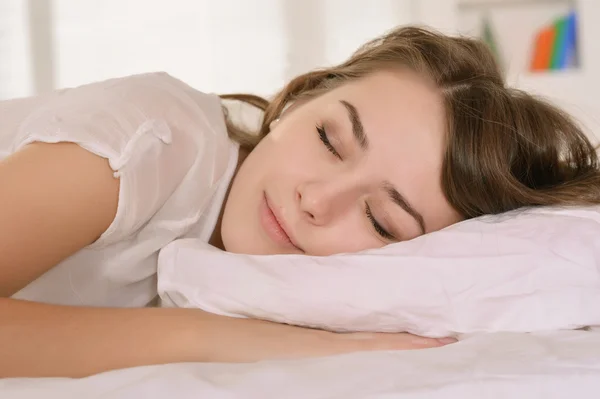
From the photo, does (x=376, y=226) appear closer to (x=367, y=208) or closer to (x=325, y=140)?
(x=367, y=208)

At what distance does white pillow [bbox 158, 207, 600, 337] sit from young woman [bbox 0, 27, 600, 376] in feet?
0.11

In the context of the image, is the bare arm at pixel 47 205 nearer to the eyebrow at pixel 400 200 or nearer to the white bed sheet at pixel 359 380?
the white bed sheet at pixel 359 380

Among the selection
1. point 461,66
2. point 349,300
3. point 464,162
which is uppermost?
point 461,66

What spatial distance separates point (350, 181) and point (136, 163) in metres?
0.32

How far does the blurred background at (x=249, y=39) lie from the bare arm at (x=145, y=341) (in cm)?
198

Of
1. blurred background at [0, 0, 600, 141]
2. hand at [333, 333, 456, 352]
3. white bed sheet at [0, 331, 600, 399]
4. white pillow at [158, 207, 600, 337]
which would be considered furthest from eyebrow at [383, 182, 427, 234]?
blurred background at [0, 0, 600, 141]

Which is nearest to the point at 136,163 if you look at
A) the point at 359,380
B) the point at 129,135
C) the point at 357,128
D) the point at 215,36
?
the point at 129,135

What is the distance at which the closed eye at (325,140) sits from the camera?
107cm

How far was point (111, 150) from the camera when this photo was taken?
0.94 m

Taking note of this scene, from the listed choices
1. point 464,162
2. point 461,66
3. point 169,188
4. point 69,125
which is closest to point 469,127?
point 464,162

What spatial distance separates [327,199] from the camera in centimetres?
101

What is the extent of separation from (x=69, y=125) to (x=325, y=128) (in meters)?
0.40

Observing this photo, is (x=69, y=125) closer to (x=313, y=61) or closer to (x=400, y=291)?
(x=400, y=291)

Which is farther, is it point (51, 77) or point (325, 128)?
point (51, 77)
